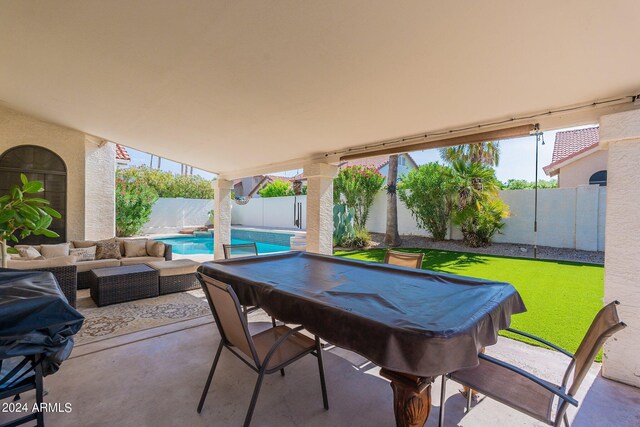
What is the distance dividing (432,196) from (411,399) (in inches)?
454

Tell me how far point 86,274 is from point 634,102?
29.7ft

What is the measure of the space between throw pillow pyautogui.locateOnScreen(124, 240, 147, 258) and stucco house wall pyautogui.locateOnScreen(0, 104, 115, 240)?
2.18 meters

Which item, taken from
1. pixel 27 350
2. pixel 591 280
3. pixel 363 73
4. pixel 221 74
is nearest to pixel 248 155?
pixel 221 74

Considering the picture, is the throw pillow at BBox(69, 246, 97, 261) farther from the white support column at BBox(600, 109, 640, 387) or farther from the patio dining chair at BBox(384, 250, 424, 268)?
the white support column at BBox(600, 109, 640, 387)

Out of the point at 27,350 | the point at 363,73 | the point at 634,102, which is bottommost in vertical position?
the point at 27,350

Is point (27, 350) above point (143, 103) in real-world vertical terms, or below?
below

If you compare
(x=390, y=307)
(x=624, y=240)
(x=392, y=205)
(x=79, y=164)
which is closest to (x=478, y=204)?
(x=392, y=205)

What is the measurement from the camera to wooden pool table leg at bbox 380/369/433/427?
185cm

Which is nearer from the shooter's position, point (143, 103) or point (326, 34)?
point (326, 34)

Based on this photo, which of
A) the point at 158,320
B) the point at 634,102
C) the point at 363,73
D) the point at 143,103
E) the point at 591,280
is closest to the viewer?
the point at 634,102

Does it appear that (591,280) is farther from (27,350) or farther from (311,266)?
(27,350)

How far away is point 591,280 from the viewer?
6953 mm

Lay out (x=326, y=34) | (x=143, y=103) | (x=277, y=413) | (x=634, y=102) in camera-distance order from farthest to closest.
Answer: (x=143, y=103) < (x=634, y=102) < (x=326, y=34) < (x=277, y=413)

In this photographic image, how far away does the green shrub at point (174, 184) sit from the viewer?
843 inches
